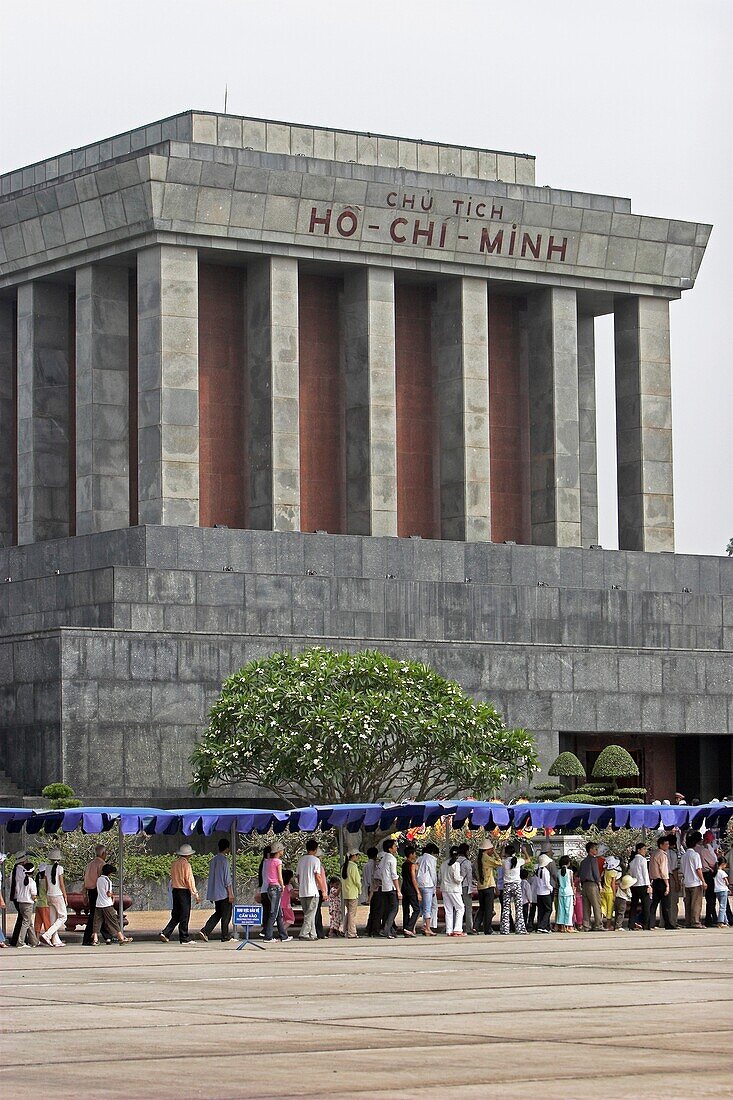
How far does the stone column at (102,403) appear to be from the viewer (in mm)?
51344

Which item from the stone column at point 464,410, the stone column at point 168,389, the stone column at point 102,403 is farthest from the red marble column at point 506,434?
the stone column at point 102,403

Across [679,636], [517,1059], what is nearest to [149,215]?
[679,636]

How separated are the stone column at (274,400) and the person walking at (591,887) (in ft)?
57.4

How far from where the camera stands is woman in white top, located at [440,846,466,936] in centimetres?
3322

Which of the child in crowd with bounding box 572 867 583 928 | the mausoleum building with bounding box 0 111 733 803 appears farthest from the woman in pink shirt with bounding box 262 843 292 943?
the mausoleum building with bounding box 0 111 733 803

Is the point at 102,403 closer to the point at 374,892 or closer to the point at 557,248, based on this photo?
the point at 557,248

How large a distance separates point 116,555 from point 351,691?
31.8 ft

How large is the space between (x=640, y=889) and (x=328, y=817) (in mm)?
5244

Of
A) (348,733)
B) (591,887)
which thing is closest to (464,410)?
(348,733)

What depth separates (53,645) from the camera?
141 ft

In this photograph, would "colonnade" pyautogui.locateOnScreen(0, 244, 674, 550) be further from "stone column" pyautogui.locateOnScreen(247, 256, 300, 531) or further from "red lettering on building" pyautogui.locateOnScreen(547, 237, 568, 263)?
"red lettering on building" pyautogui.locateOnScreen(547, 237, 568, 263)

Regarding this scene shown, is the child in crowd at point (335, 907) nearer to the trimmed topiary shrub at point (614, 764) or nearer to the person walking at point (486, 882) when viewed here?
the person walking at point (486, 882)

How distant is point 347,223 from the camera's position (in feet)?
171

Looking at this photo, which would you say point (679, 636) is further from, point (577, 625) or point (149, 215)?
point (149, 215)
